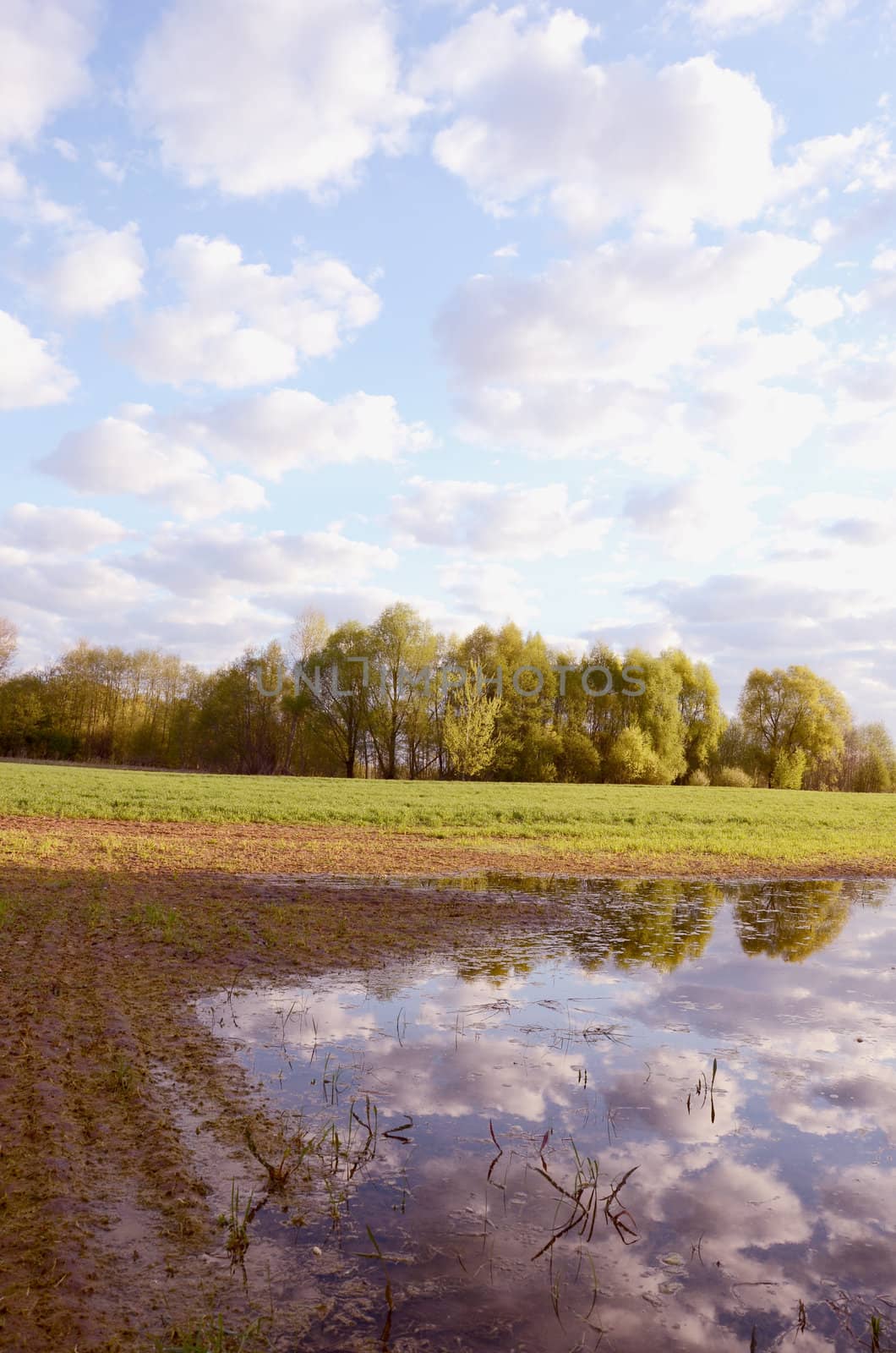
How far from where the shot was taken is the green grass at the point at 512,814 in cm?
2212

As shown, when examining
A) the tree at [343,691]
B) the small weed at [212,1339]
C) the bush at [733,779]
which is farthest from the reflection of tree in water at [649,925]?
the bush at [733,779]

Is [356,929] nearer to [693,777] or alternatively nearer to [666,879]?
[666,879]

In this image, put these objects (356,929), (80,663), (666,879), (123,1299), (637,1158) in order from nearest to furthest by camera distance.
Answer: (123,1299) < (637,1158) < (356,929) < (666,879) < (80,663)

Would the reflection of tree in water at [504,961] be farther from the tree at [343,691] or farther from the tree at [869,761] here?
the tree at [869,761]

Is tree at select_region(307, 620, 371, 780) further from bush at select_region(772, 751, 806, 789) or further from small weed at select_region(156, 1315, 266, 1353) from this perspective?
small weed at select_region(156, 1315, 266, 1353)

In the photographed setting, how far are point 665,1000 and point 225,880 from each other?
8574mm

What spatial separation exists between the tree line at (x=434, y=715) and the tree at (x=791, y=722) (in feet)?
0.41

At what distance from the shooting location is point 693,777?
A: 73.1 m

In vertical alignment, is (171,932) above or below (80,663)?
below

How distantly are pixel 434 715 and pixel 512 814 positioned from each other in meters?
39.7

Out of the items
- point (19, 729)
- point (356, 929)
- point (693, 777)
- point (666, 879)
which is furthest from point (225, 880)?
point (19, 729)

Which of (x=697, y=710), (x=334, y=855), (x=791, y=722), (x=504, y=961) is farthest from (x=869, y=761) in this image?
(x=504, y=961)

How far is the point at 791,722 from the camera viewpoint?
79.0 m

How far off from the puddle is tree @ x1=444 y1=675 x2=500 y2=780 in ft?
167
